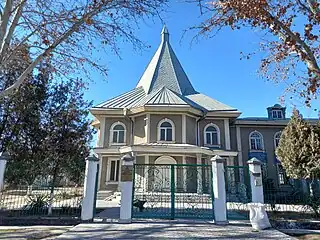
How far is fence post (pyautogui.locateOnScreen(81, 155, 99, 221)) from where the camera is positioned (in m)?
8.73

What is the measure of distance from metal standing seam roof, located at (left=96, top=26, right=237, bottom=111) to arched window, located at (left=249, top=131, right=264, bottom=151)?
3291 millimetres

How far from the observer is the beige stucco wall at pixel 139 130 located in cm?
1884

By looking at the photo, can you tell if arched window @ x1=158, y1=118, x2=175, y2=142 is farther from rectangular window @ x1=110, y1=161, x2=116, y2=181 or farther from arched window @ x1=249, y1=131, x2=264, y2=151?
arched window @ x1=249, y1=131, x2=264, y2=151

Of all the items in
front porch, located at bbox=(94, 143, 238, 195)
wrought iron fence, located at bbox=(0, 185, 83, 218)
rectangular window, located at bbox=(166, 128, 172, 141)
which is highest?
rectangular window, located at bbox=(166, 128, 172, 141)

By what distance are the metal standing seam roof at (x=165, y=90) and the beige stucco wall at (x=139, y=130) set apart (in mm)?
1208

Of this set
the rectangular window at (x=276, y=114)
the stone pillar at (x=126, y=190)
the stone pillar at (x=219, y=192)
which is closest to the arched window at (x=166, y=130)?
the stone pillar at (x=219, y=192)

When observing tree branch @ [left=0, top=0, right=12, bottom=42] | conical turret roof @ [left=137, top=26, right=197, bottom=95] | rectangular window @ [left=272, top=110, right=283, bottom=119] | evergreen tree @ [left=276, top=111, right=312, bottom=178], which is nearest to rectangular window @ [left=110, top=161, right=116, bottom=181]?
conical turret roof @ [left=137, top=26, right=197, bottom=95]

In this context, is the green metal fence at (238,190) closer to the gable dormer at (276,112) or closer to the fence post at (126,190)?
the fence post at (126,190)

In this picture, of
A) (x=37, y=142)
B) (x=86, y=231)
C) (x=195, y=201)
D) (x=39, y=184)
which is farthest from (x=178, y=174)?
(x=37, y=142)

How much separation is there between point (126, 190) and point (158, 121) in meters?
10.2

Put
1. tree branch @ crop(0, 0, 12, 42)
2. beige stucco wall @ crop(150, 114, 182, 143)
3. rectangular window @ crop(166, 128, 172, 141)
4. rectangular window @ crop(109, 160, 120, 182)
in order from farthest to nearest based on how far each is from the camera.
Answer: rectangular window @ crop(109, 160, 120, 182), rectangular window @ crop(166, 128, 172, 141), beige stucco wall @ crop(150, 114, 182, 143), tree branch @ crop(0, 0, 12, 42)

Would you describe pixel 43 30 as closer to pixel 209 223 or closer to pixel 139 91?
pixel 209 223

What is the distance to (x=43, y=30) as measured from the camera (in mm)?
8695

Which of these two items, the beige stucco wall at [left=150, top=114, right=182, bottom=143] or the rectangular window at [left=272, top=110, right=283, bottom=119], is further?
the rectangular window at [left=272, top=110, right=283, bottom=119]
